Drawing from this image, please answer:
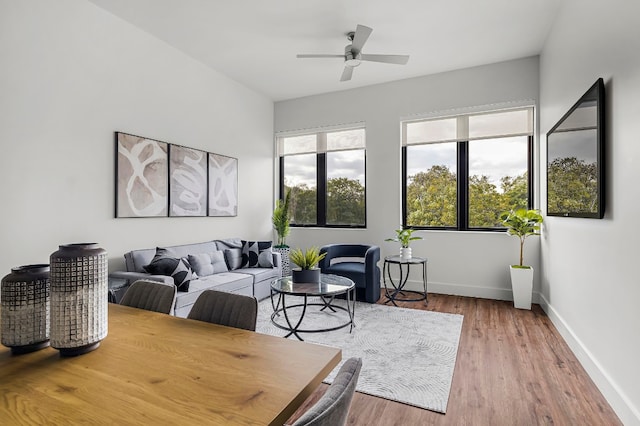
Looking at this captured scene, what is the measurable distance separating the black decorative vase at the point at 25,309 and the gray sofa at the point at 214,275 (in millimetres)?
2069

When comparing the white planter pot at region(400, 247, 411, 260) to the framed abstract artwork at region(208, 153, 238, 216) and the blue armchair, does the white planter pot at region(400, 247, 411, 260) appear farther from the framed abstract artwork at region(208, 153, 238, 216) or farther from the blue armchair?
the framed abstract artwork at region(208, 153, 238, 216)

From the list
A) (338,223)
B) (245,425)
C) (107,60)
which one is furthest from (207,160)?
(245,425)

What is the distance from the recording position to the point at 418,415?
2055 mm

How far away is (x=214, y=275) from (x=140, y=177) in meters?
1.37

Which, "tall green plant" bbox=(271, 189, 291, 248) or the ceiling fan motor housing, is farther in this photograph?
"tall green plant" bbox=(271, 189, 291, 248)

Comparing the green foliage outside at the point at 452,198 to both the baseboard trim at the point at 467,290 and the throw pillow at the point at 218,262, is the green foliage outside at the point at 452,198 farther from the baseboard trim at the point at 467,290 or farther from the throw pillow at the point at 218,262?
the throw pillow at the point at 218,262

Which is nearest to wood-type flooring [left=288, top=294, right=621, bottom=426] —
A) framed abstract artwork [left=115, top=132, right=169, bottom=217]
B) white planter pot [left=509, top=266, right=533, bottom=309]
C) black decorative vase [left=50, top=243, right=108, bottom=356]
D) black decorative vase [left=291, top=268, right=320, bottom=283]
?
white planter pot [left=509, top=266, right=533, bottom=309]

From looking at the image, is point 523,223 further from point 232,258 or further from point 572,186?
point 232,258

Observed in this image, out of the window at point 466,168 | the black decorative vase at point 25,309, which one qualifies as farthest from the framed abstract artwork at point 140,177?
the window at point 466,168

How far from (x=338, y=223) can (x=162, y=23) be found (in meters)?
3.61

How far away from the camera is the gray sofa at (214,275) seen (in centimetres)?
327

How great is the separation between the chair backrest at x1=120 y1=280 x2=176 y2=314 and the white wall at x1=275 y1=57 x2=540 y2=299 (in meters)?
3.97

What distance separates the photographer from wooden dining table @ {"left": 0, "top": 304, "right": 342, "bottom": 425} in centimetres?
76

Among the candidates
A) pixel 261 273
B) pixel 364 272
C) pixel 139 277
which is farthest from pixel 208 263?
pixel 364 272
